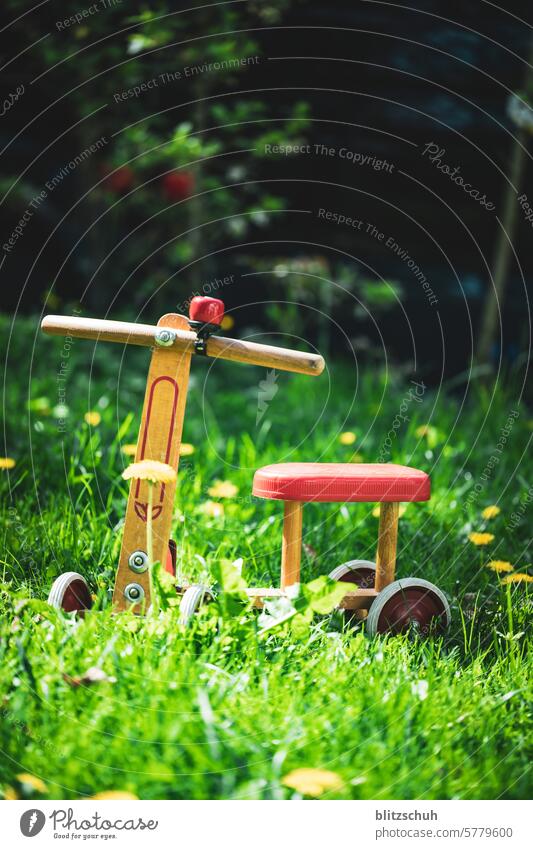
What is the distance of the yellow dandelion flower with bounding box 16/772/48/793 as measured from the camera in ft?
5.39

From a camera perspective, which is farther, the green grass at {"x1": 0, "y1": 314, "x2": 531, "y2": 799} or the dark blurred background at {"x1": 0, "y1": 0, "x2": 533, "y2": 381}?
the dark blurred background at {"x1": 0, "y1": 0, "x2": 533, "y2": 381}

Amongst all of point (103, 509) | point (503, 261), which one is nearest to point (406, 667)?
point (103, 509)

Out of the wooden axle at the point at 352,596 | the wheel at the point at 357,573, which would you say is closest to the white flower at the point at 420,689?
the wooden axle at the point at 352,596

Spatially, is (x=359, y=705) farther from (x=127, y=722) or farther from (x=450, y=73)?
(x=450, y=73)

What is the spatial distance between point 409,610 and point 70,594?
88 centimetres

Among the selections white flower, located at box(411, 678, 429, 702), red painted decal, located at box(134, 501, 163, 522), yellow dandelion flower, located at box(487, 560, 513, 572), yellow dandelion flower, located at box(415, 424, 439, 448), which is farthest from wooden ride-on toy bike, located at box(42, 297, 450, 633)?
yellow dandelion flower, located at box(415, 424, 439, 448)

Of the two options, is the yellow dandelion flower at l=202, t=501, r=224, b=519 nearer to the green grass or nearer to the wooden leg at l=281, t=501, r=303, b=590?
the green grass

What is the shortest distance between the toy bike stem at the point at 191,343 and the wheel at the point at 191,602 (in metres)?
0.56

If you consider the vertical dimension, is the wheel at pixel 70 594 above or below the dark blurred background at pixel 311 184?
below

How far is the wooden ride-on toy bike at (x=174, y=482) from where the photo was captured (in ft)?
7.20

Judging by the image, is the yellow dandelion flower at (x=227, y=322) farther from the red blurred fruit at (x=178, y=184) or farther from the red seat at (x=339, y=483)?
the red seat at (x=339, y=483)

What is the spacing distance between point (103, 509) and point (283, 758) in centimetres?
147

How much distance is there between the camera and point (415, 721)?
6.07 ft

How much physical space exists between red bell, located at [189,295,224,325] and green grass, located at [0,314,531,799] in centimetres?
69
